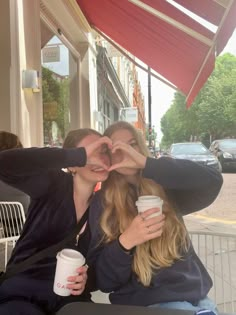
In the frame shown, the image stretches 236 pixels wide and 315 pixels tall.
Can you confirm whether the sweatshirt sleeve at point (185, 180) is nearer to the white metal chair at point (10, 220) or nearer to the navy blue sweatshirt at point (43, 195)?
the navy blue sweatshirt at point (43, 195)

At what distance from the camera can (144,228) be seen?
4.68 ft

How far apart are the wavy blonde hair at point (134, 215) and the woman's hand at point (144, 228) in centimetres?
10

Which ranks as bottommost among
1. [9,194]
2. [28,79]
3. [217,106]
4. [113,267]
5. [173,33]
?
[9,194]

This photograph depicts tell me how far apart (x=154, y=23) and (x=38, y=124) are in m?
1.90

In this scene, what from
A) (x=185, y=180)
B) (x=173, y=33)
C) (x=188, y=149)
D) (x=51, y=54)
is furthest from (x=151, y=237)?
(x=188, y=149)

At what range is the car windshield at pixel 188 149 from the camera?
15.6 meters

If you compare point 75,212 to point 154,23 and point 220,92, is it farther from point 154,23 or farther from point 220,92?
point 220,92

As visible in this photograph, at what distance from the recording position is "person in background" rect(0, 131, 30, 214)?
335cm

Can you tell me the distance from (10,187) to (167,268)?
221cm

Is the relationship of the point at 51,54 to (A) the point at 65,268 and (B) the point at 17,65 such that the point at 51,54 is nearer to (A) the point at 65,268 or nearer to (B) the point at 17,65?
(B) the point at 17,65

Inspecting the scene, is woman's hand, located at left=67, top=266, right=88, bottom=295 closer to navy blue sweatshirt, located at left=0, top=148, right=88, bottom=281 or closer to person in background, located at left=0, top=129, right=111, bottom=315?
person in background, located at left=0, top=129, right=111, bottom=315

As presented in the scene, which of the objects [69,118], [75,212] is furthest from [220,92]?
[75,212]

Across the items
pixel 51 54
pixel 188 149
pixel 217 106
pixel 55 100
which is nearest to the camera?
pixel 51 54

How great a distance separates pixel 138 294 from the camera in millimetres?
1582
